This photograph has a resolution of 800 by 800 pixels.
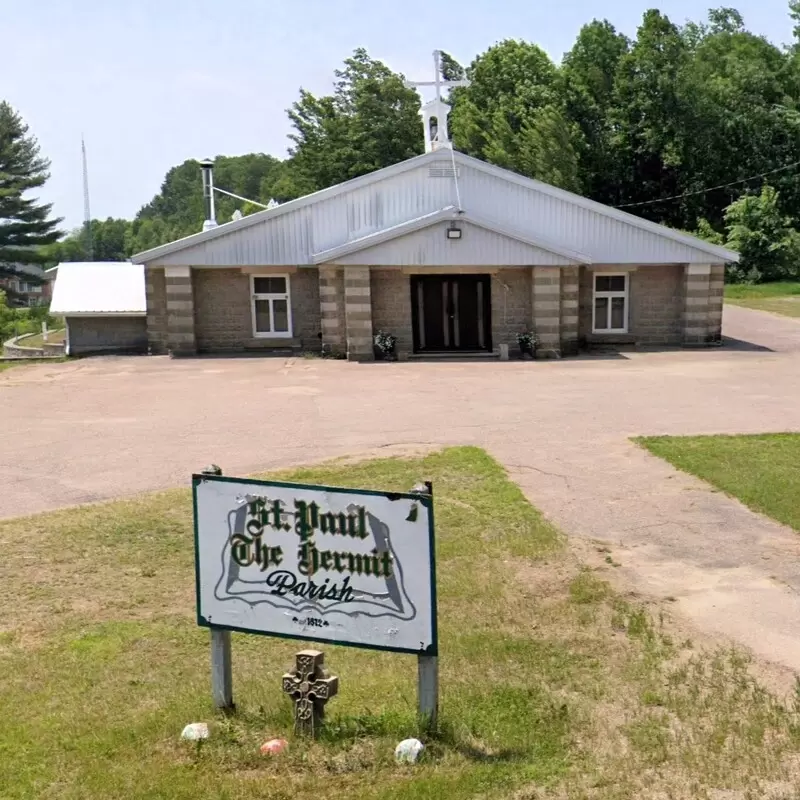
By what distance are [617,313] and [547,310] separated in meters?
2.95

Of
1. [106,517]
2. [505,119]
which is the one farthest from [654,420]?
[505,119]

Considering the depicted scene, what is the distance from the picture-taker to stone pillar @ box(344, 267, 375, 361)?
71.1ft

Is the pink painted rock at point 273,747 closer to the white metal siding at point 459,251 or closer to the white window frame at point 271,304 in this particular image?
the white metal siding at point 459,251

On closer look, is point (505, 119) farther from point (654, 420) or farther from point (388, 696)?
point (388, 696)

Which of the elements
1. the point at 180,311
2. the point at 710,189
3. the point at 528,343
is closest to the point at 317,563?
the point at 528,343

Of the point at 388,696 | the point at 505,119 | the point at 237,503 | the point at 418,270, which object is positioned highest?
the point at 505,119

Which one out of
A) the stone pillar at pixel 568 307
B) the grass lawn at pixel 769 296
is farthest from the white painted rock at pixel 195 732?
the grass lawn at pixel 769 296

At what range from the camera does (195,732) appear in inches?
181

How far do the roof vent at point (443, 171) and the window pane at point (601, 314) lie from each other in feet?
15.4

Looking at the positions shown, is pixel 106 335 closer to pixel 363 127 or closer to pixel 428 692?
pixel 428 692

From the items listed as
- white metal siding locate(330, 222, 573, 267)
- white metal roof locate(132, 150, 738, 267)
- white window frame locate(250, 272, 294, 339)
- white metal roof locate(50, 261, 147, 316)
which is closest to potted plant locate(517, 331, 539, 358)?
white metal siding locate(330, 222, 573, 267)

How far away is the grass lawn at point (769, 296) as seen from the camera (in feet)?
114

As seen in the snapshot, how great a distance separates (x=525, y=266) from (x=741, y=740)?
18284 mm

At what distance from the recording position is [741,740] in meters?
4.46
